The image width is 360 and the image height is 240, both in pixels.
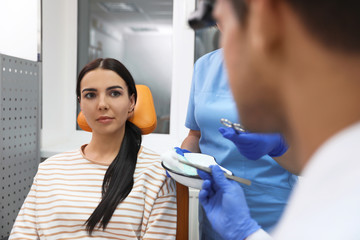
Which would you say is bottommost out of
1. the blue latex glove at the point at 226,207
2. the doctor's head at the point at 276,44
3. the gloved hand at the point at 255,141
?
the blue latex glove at the point at 226,207

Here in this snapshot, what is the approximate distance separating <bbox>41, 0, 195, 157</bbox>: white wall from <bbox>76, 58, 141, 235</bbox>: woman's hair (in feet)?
2.48

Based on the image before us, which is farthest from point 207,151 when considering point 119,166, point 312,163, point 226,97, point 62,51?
point 62,51

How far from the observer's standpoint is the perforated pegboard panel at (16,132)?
159cm

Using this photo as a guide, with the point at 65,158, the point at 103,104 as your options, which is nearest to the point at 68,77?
the point at 65,158

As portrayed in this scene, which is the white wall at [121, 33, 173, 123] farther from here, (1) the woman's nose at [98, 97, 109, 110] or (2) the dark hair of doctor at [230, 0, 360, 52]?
(2) the dark hair of doctor at [230, 0, 360, 52]

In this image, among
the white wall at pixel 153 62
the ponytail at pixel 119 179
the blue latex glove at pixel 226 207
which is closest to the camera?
the blue latex glove at pixel 226 207

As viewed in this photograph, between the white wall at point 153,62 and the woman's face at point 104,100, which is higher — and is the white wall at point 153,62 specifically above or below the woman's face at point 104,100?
above

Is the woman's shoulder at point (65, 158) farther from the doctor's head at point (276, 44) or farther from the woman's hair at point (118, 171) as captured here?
the doctor's head at point (276, 44)

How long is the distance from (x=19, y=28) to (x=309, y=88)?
1959 mm

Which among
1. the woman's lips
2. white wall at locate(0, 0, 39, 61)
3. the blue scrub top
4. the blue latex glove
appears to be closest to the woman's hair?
the woman's lips

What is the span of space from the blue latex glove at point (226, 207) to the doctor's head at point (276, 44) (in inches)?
22.1

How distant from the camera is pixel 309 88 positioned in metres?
0.32

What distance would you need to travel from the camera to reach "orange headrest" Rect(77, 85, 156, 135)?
147 cm

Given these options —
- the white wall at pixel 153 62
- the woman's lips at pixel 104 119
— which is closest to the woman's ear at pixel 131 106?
the woman's lips at pixel 104 119
